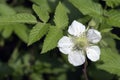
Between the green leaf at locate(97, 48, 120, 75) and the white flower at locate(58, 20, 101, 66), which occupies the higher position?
the white flower at locate(58, 20, 101, 66)

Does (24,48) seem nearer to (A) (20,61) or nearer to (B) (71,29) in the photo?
(A) (20,61)

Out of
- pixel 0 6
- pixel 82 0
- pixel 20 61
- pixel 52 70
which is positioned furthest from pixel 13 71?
pixel 82 0

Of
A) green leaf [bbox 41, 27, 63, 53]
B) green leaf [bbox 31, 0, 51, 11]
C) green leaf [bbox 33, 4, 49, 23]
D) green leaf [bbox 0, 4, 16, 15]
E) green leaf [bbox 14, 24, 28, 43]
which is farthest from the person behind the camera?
green leaf [bbox 0, 4, 16, 15]

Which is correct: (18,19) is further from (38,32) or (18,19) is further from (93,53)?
(93,53)

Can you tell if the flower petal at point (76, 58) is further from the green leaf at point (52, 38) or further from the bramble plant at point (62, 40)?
the green leaf at point (52, 38)

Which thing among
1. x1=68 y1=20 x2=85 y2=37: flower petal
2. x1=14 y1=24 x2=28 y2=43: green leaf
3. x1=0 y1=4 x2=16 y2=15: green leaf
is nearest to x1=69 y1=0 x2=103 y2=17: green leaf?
x1=68 y1=20 x2=85 y2=37: flower petal

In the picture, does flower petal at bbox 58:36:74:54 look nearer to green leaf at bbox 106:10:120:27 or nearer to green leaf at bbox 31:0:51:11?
green leaf at bbox 106:10:120:27
